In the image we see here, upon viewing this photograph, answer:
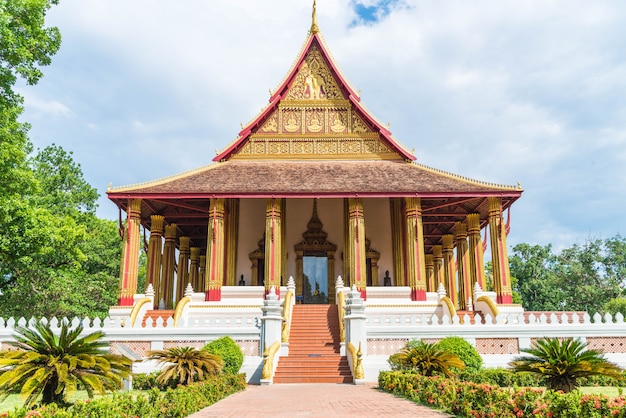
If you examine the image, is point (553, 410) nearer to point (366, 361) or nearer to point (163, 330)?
point (366, 361)

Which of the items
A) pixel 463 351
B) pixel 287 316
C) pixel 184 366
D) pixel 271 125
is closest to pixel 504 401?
pixel 184 366

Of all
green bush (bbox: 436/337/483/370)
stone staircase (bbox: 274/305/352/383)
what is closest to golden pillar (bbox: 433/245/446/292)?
stone staircase (bbox: 274/305/352/383)

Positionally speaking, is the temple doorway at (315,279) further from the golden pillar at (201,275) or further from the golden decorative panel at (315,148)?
the golden pillar at (201,275)

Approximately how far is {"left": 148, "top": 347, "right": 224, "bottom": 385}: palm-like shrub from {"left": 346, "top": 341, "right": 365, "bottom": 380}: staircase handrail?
12.4 feet

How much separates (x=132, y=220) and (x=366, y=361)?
36.9ft

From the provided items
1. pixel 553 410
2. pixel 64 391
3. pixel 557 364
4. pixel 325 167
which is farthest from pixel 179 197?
pixel 553 410

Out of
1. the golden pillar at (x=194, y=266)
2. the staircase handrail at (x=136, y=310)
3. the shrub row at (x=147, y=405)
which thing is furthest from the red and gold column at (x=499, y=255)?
the golden pillar at (x=194, y=266)

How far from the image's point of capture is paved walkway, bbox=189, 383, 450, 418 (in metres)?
7.91

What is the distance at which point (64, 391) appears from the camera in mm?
7789

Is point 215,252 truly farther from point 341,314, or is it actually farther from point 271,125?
point 271,125

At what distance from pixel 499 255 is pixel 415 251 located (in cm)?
313

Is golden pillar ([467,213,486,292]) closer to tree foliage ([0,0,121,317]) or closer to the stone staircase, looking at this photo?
the stone staircase

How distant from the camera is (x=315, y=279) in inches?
952

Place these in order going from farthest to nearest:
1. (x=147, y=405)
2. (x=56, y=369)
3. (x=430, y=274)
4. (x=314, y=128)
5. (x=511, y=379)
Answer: (x=430, y=274)
(x=314, y=128)
(x=511, y=379)
(x=56, y=369)
(x=147, y=405)
